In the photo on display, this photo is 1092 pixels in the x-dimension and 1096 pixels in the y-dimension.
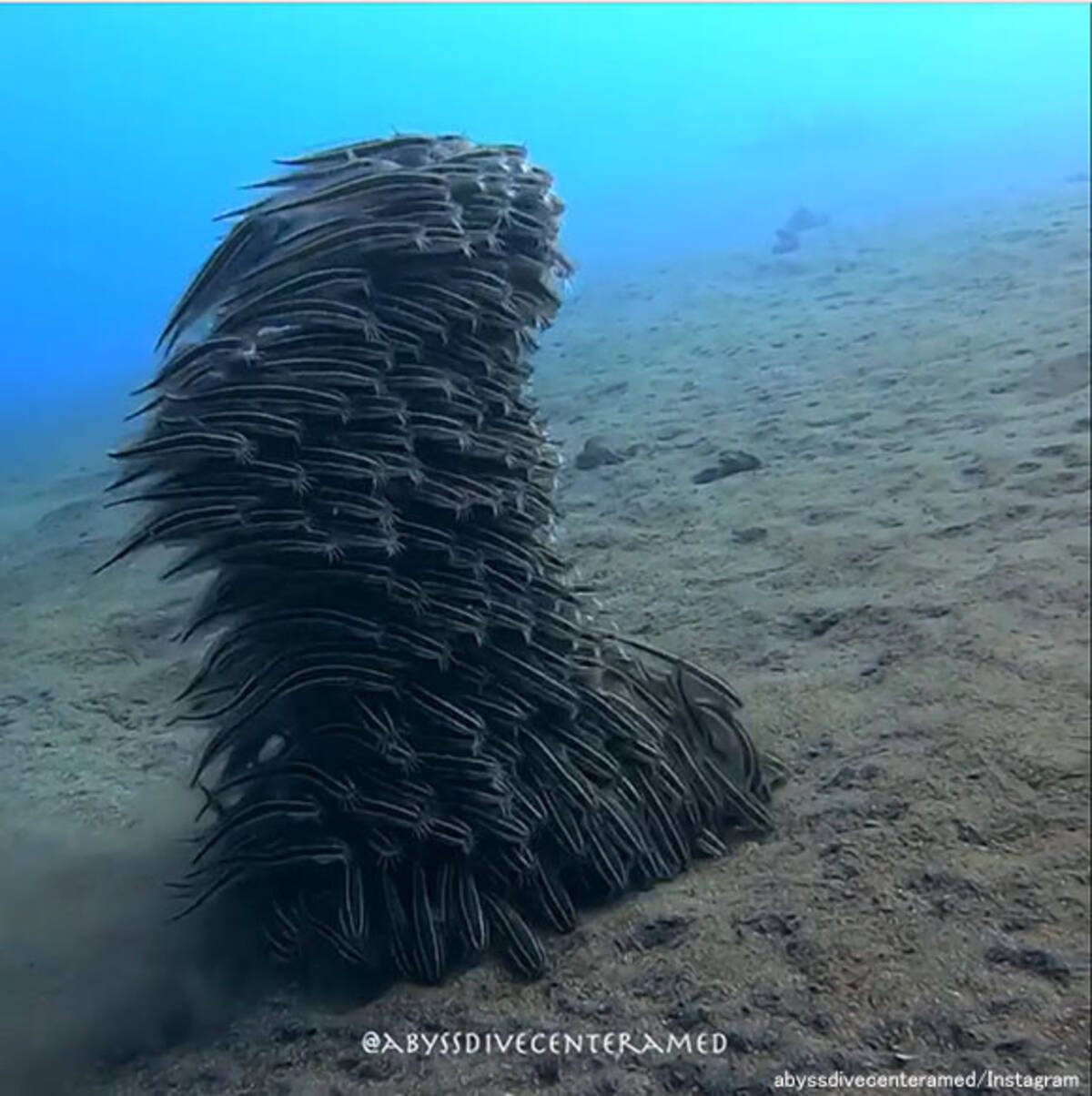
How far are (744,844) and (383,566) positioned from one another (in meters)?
1.04

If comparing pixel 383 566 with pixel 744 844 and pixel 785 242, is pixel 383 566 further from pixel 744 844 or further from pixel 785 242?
pixel 785 242

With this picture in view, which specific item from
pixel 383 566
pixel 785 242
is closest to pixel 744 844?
pixel 383 566

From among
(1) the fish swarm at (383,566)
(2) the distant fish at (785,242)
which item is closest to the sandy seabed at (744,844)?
(1) the fish swarm at (383,566)

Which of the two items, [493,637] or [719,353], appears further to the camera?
[719,353]

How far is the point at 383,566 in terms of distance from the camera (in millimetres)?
2180

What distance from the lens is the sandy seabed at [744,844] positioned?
1989mm

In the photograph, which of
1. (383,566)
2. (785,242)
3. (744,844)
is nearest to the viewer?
(383,566)

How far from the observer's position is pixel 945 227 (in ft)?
46.1

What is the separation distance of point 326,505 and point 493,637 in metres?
0.45

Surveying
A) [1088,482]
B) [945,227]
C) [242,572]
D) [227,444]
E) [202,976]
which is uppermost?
[945,227]

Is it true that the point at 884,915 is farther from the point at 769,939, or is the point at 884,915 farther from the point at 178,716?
the point at 178,716

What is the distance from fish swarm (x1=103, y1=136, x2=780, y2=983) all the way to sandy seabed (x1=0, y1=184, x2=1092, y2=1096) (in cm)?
14

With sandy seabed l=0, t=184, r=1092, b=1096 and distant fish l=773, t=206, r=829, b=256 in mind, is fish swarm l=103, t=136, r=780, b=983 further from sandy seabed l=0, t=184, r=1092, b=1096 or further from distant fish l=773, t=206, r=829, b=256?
distant fish l=773, t=206, r=829, b=256

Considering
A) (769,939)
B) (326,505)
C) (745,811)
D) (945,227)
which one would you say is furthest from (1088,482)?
(945,227)
